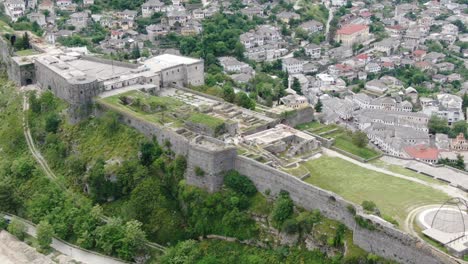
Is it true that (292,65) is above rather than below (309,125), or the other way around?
below

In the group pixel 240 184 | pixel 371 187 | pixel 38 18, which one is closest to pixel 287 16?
pixel 38 18

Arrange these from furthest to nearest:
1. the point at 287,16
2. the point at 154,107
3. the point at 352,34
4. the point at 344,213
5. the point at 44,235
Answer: the point at 287,16
the point at 352,34
the point at 154,107
the point at 44,235
the point at 344,213

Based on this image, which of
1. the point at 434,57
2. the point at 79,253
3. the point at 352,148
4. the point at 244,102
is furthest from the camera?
the point at 434,57

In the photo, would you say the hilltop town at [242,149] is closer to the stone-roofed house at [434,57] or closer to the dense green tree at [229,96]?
the dense green tree at [229,96]

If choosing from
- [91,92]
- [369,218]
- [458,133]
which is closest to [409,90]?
[458,133]

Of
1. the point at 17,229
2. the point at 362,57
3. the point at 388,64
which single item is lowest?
the point at 17,229

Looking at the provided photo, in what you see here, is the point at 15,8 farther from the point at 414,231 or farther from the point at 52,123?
the point at 414,231

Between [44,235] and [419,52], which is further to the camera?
[419,52]
